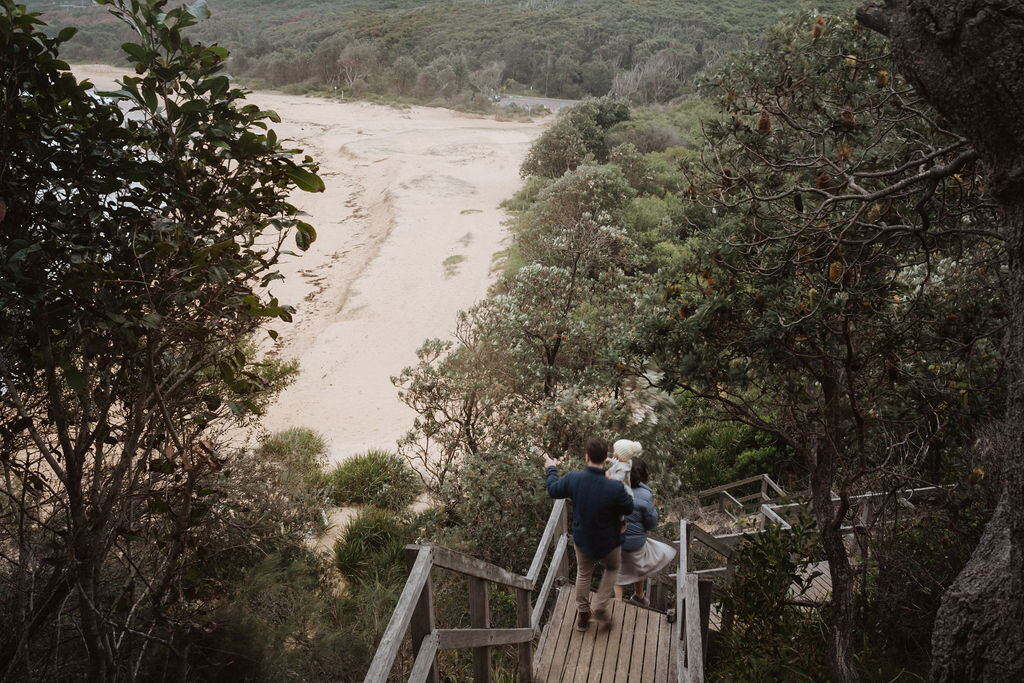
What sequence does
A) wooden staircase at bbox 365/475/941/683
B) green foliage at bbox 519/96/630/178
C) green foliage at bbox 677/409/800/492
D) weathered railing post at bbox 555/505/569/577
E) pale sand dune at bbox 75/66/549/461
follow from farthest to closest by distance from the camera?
green foliage at bbox 519/96/630/178
pale sand dune at bbox 75/66/549/461
green foliage at bbox 677/409/800/492
weathered railing post at bbox 555/505/569/577
wooden staircase at bbox 365/475/941/683

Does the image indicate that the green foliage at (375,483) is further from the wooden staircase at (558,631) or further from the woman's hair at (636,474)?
the woman's hair at (636,474)

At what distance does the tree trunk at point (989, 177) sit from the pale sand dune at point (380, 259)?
1094 cm

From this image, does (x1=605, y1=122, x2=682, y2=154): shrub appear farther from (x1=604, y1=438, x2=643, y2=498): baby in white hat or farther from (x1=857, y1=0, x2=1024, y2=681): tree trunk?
(x1=857, y1=0, x2=1024, y2=681): tree trunk

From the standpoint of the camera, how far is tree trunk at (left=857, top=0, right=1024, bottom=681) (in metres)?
2.98

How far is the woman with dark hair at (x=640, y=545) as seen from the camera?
566 centimetres

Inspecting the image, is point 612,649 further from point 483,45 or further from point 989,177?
point 483,45

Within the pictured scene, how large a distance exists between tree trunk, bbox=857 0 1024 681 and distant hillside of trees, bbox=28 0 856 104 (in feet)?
159

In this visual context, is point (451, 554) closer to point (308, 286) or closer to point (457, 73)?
point (308, 286)

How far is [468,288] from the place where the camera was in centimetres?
2356

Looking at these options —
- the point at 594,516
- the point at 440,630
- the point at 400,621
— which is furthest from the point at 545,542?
the point at 400,621

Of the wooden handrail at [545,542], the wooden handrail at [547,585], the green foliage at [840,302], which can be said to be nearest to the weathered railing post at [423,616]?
the wooden handrail at [545,542]

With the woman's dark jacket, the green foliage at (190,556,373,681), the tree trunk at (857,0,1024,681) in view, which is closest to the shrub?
the green foliage at (190,556,373,681)

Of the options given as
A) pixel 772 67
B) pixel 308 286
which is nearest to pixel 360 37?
pixel 308 286

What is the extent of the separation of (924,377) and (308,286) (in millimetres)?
21067
